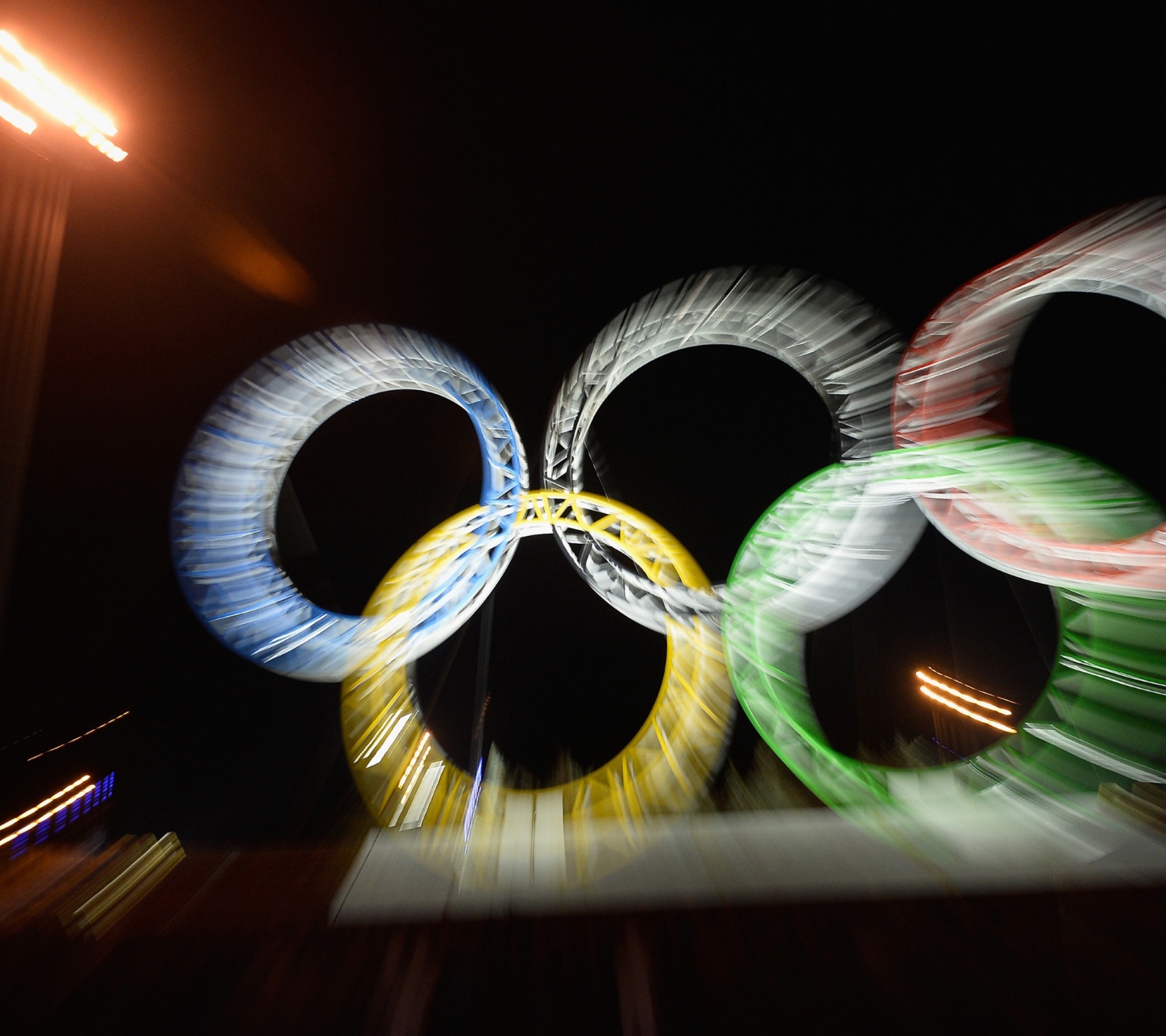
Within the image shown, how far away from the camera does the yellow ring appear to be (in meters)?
2.57

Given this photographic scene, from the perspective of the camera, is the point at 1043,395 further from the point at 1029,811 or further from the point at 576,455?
the point at 576,455

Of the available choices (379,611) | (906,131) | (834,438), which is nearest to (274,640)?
(379,611)

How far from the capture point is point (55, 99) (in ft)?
8.22

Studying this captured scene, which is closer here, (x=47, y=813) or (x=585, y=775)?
(x=47, y=813)

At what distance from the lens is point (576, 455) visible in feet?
9.37

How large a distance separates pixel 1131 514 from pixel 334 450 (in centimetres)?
414

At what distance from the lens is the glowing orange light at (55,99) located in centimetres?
237

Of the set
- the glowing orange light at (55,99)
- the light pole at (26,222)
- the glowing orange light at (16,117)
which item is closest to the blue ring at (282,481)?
the light pole at (26,222)

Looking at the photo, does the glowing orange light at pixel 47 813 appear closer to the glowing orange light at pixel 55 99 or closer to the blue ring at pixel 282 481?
the blue ring at pixel 282 481

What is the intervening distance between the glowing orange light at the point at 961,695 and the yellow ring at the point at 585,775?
1.26 meters

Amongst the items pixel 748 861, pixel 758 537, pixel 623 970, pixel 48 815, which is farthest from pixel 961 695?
pixel 48 815

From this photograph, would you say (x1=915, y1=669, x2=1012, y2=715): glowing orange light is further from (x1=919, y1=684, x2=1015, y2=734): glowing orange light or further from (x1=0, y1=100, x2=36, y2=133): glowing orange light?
(x1=0, y1=100, x2=36, y2=133): glowing orange light

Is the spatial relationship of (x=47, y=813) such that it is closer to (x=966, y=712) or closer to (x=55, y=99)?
(x=55, y=99)

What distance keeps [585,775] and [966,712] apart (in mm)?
2011
